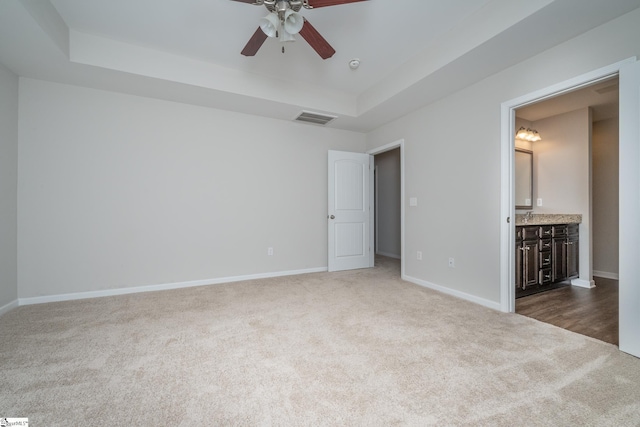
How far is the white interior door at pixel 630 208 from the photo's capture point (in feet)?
6.18

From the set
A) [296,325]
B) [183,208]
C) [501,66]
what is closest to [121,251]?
[183,208]

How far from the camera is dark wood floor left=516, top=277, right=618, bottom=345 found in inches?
92.8

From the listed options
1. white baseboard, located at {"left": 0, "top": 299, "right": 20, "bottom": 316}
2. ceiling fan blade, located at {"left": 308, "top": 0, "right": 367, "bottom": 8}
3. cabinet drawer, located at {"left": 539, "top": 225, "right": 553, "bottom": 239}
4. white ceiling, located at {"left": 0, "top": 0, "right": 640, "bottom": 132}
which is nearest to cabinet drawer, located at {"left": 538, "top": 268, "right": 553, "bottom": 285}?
cabinet drawer, located at {"left": 539, "top": 225, "right": 553, "bottom": 239}

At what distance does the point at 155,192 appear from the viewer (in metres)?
3.56

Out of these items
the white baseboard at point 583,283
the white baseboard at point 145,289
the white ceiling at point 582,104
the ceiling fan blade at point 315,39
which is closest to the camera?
the ceiling fan blade at point 315,39

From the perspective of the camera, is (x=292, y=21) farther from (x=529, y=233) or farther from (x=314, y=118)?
(x=529, y=233)

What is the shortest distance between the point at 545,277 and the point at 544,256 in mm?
272

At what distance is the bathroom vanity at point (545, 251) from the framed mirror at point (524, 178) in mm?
471

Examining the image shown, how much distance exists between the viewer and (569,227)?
3766mm

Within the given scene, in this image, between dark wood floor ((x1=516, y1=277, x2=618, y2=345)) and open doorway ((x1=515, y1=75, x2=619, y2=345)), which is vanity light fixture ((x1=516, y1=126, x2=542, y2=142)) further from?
dark wood floor ((x1=516, y1=277, x2=618, y2=345))

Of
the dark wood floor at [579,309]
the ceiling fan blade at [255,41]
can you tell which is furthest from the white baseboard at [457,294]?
the ceiling fan blade at [255,41]

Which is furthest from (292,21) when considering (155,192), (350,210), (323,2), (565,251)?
(565,251)

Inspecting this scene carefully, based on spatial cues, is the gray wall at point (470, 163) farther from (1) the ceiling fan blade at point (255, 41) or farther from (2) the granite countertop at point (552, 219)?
(1) the ceiling fan blade at point (255, 41)

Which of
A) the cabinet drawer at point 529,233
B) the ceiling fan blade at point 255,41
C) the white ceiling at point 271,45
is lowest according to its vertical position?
the cabinet drawer at point 529,233
